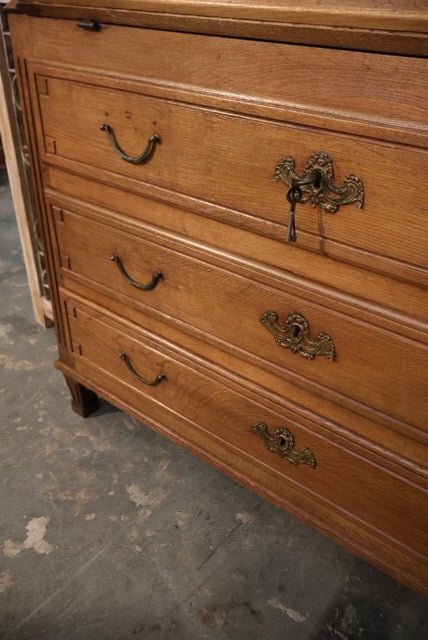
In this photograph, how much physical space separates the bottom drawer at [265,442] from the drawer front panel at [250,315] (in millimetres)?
84

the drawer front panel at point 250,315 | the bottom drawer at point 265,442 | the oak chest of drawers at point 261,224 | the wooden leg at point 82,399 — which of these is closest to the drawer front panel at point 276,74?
the oak chest of drawers at point 261,224

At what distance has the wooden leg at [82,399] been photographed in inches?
55.3

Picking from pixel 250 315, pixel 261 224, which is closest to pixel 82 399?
pixel 250 315

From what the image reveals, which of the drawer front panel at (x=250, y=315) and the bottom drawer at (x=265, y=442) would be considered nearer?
the drawer front panel at (x=250, y=315)

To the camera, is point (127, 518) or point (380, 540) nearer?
point (380, 540)

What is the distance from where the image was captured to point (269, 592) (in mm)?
1061

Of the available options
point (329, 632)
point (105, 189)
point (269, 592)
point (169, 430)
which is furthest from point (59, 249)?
point (329, 632)

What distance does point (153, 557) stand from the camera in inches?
44.0

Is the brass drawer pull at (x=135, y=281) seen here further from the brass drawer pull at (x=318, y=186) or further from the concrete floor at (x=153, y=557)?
the concrete floor at (x=153, y=557)

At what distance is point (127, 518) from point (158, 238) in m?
0.65

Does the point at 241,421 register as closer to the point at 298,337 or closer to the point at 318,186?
the point at 298,337

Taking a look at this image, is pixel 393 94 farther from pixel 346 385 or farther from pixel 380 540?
pixel 380 540

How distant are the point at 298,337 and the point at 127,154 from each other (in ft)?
1.41

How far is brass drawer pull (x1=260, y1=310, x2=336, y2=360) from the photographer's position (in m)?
0.81
